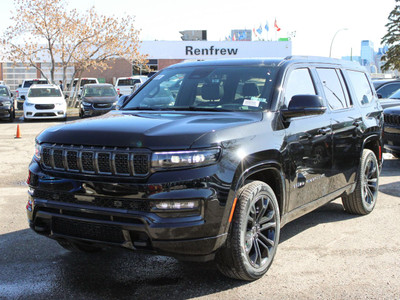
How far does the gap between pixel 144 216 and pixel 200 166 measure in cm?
53

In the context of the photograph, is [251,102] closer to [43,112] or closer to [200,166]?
[200,166]

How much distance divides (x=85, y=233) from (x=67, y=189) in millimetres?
359

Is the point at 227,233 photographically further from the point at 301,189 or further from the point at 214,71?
the point at 214,71

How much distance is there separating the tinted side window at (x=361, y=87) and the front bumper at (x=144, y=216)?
11.1 feet

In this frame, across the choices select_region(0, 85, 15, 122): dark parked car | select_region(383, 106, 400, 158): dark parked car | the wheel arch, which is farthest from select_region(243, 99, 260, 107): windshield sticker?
select_region(0, 85, 15, 122): dark parked car

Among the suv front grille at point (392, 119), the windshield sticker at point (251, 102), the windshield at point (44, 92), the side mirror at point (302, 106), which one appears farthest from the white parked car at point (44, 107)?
the side mirror at point (302, 106)

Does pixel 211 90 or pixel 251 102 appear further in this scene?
pixel 211 90

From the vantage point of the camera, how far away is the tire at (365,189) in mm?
6156

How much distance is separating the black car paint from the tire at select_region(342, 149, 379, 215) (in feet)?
5.16

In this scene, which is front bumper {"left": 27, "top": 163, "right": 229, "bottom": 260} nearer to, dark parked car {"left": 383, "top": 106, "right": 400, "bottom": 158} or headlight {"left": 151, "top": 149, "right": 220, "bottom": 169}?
headlight {"left": 151, "top": 149, "right": 220, "bottom": 169}

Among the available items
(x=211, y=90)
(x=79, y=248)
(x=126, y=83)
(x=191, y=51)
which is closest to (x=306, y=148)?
(x=211, y=90)

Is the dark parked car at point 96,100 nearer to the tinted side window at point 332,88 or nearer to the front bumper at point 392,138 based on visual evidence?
the front bumper at point 392,138

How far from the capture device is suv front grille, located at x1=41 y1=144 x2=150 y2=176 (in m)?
3.59

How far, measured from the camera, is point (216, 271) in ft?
14.5
